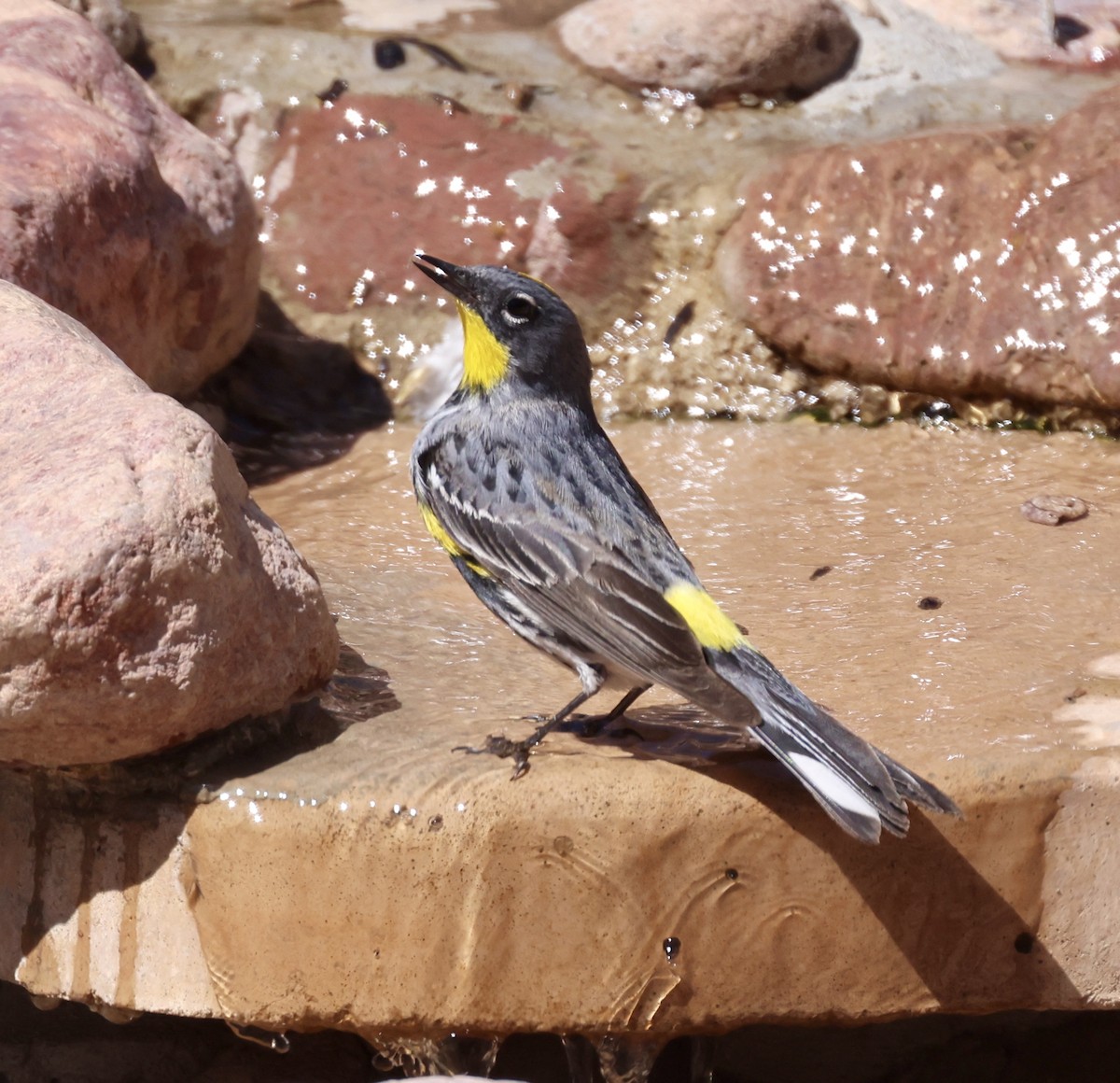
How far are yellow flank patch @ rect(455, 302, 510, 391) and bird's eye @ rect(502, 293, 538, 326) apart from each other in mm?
90

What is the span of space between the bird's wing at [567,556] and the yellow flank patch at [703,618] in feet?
0.16

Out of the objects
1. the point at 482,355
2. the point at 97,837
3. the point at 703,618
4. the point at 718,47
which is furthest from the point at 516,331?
the point at 718,47

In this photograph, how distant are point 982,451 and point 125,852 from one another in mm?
4320

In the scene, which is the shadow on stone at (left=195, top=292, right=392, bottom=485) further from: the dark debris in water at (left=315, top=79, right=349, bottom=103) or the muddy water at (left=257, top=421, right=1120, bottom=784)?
the dark debris in water at (left=315, top=79, right=349, bottom=103)

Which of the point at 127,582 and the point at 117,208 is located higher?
the point at 127,582

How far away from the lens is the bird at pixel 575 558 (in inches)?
141

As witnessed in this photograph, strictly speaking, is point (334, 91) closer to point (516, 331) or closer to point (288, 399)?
point (288, 399)

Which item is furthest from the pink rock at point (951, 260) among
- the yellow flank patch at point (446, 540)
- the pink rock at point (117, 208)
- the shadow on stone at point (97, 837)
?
the shadow on stone at point (97, 837)

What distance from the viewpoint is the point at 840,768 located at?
3.48 m

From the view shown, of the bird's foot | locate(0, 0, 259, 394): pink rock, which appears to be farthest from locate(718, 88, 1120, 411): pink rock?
the bird's foot

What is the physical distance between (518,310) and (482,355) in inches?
8.0

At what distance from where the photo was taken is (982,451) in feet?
22.3

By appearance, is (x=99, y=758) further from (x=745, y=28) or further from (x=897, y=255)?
(x=745, y=28)

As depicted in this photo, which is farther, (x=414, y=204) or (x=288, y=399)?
(x=414, y=204)
